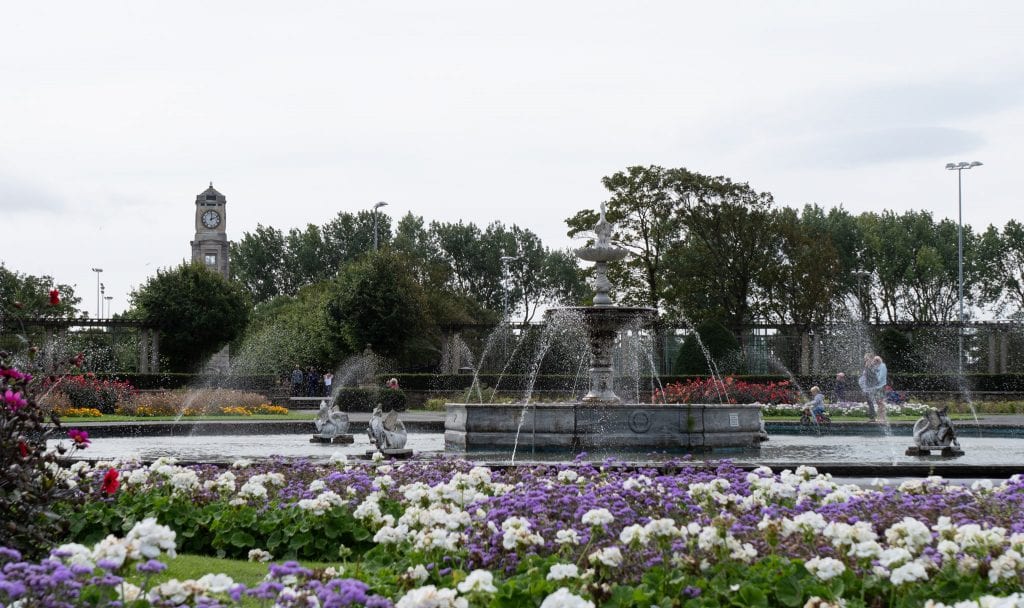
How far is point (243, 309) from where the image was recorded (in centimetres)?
5559

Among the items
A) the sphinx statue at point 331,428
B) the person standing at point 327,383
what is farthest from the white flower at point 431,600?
the person standing at point 327,383

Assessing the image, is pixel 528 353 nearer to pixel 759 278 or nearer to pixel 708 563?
pixel 759 278

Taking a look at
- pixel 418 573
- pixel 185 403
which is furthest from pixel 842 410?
pixel 418 573

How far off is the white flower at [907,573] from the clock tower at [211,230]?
87010 mm

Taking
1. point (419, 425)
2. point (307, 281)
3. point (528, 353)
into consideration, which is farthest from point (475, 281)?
point (419, 425)

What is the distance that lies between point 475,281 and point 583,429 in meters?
68.4

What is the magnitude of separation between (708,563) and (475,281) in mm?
77984

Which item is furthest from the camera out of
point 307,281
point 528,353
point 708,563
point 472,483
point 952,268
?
point 307,281

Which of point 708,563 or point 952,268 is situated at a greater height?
point 952,268

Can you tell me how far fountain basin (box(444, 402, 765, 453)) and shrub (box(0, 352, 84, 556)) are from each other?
28.6ft

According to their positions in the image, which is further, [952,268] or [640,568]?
Answer: [952,268]

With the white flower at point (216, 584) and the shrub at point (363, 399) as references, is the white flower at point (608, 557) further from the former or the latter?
the shrub at point (363, 399)

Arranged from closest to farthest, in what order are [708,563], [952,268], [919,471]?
[708,563] < [919,471] < [952,268]

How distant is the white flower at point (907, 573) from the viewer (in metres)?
4.20
